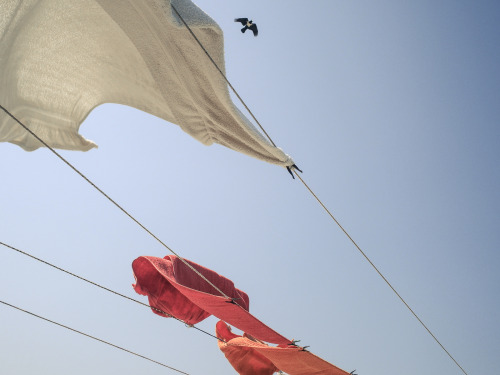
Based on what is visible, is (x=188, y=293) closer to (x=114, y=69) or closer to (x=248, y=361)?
(x=248, y=361)

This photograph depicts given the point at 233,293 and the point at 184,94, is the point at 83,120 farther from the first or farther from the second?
the point at 233,293

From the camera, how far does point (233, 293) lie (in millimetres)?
3949

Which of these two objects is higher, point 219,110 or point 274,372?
point 219,110

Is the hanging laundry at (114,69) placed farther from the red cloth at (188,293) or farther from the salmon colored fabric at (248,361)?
the salmon colored fabric at (248,361)

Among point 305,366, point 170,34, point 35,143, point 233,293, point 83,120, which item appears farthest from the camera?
point 233,293

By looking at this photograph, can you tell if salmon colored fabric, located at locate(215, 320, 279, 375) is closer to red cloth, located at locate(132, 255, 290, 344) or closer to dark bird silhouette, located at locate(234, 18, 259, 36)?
red cloth, located at locate(132, 255, 290, 344)

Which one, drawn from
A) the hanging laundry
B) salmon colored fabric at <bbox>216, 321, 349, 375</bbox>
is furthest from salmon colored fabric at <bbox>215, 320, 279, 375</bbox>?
the hanging laundry

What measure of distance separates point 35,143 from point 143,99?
729mm

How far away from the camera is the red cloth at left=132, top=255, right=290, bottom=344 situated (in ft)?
9.42

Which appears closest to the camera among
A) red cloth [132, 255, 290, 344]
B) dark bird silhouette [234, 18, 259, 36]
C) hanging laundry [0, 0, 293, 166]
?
hanging laundry [0, 0, 293, 166]

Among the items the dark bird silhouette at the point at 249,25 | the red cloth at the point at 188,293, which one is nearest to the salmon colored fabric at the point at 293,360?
the red cloth at the point at 188,293

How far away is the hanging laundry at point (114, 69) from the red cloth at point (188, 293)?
3.93 ft

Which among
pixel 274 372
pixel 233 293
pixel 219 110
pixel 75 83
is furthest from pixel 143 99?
pixel 274 372

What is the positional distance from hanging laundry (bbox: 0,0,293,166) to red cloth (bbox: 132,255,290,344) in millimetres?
1196
